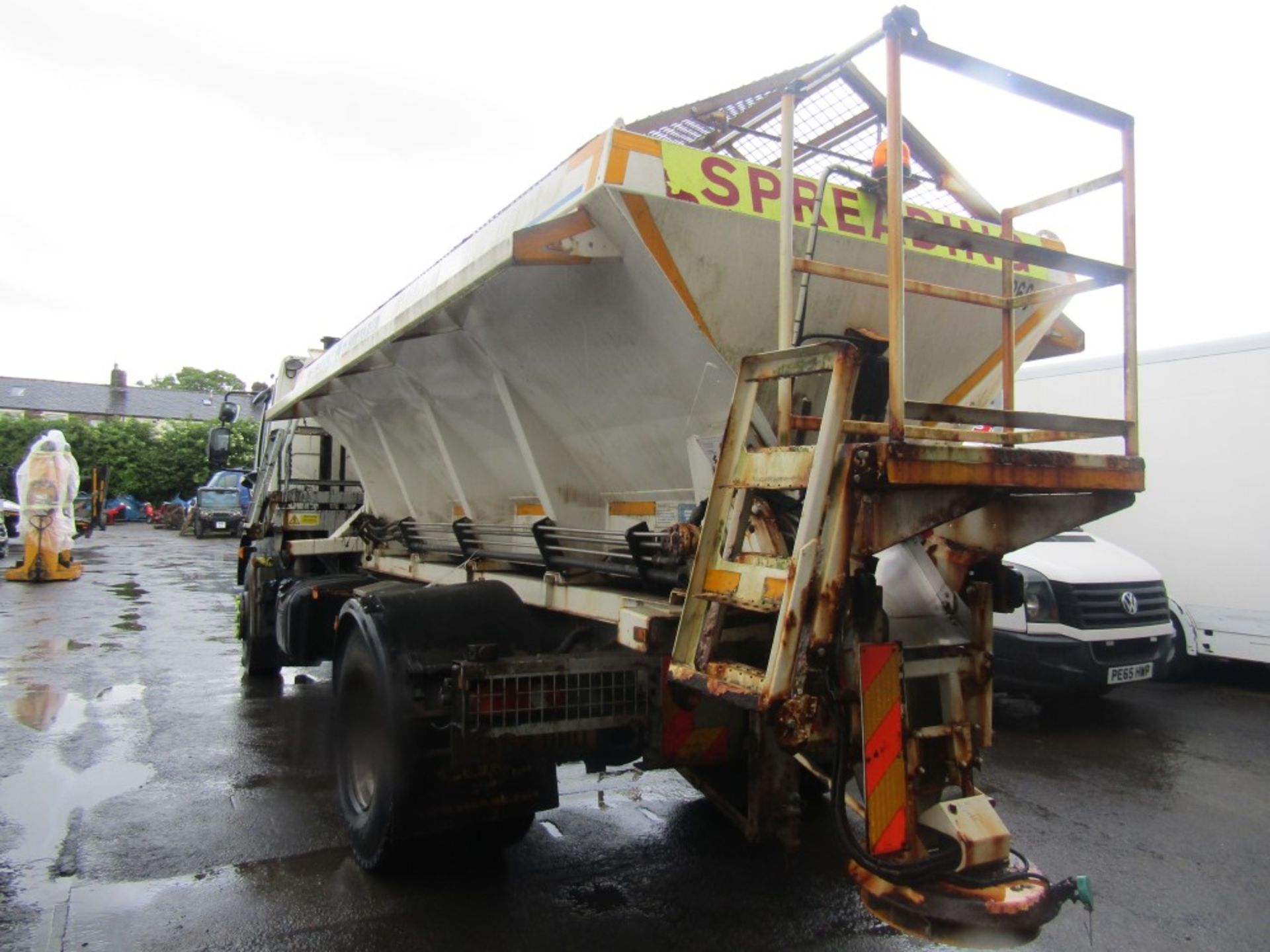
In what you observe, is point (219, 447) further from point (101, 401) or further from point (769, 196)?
point (101, 401)

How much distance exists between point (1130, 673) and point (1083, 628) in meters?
0.50

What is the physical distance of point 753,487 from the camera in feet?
8.59

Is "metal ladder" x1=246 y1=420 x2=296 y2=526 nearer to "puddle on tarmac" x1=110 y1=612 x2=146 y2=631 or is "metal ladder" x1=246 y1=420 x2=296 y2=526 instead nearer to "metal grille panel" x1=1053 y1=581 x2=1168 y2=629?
"puddle on tarmac" x1=110 y1=612 x2=146 y2=631

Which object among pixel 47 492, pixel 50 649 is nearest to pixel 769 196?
pixel 50 649

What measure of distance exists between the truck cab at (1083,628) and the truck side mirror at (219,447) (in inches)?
309

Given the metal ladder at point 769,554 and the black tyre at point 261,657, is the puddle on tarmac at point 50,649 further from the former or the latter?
the metal ladder at point 769,554

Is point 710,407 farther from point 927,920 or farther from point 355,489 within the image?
point 355,489

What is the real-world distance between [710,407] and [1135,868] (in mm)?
3017

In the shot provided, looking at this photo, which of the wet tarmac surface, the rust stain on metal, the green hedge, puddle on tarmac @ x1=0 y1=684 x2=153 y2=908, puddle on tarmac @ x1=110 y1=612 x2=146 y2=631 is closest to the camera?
the rust stain on metal

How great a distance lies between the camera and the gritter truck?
2.40m

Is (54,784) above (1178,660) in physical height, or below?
below

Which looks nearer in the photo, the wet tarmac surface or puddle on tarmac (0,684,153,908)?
the wet tarmac surface

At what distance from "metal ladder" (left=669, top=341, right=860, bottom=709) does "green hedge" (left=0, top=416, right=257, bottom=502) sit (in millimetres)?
42385

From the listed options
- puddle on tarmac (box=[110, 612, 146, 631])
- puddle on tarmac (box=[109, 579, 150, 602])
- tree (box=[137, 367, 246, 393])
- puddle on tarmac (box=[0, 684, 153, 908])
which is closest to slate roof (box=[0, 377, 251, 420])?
tree (box=[137, 367, 246, 393])
